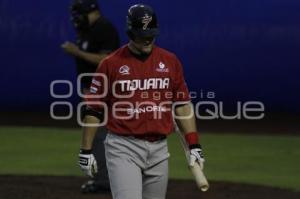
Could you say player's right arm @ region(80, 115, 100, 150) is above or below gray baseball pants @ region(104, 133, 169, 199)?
above

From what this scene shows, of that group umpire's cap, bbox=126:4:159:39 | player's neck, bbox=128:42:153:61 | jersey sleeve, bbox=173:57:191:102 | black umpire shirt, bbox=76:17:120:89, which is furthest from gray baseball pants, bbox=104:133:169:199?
black umpire shirt, bbox=76:17:120:89

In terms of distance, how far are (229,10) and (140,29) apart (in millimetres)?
10490

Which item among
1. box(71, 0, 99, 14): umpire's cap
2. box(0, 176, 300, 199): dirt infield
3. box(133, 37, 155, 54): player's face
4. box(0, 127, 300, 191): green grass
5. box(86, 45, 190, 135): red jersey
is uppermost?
box(71, 0, 99, 14): umpire's cap

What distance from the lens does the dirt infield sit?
9.54 meters

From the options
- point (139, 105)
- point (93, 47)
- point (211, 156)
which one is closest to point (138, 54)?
point (139, 105)

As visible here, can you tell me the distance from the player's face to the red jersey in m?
0.06

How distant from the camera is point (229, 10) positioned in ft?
55.0

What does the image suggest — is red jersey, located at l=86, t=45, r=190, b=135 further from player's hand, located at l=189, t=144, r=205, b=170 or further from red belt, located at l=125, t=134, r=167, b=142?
player's hand, located at l=189, t=144, r=205, b=170

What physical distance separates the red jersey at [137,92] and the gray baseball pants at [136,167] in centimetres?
9

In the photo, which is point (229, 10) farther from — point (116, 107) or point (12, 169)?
point (116, 107)

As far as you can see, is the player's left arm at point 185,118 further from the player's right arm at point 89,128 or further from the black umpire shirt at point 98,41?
the black umpire shirt at point 98,41

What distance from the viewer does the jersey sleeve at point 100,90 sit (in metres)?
6.51

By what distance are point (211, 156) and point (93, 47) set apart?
3598mm

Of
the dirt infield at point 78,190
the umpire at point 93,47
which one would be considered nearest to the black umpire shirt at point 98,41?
the umpire at point 93,47
